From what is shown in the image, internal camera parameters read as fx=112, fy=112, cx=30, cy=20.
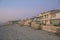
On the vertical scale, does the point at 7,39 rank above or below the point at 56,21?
below

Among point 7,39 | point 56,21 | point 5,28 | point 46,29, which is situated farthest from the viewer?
point 5,28

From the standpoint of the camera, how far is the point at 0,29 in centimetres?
387

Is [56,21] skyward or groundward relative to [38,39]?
skyward

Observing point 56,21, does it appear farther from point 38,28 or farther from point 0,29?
point 0,29

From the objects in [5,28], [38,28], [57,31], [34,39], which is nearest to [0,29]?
[5,28]

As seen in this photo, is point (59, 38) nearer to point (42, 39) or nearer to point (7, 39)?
point (42, 39)

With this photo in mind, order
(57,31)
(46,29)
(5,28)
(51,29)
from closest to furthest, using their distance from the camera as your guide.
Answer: (57,31)
(51,29)
(46,29)
(5,28)

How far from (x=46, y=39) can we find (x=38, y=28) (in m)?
1.53

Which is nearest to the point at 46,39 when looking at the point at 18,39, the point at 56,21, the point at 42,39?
the point at 42,39

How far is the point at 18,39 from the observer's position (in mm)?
2551

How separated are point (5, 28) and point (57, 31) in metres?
2.01

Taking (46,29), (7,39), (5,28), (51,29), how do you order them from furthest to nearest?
(5,28) < (46,29) < (51,29) < (7,39)

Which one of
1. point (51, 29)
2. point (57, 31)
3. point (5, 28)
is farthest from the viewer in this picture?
point (5, 28)

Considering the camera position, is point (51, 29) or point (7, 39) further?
point (51, 29)
